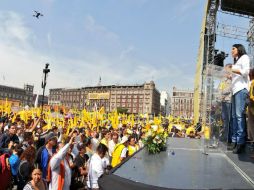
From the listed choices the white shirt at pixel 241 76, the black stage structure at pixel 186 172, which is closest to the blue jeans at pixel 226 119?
the black stage structure at pixel 186 172

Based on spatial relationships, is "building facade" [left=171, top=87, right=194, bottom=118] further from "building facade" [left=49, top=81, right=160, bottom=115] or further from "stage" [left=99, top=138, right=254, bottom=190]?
"stage" [left=99, top=138, right=254, bottom=190]

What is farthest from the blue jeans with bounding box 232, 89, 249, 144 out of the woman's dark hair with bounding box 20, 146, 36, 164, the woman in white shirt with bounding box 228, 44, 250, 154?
the woman's dark hair with bounding box 20, 146, 36, 164

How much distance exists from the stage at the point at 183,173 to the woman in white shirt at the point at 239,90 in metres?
0.61

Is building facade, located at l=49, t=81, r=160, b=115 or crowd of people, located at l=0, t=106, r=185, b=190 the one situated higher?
building facade, located at l=49, t=81, r=160, b=115

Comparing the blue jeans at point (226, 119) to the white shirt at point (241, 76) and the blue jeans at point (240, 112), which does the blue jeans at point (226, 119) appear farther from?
the white shirt at point (241, 76)

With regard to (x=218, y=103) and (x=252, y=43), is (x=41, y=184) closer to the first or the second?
(x=218, y=103)

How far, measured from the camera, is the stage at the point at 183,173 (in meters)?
1.99

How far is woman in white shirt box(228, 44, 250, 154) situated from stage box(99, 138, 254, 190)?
24.1 inches

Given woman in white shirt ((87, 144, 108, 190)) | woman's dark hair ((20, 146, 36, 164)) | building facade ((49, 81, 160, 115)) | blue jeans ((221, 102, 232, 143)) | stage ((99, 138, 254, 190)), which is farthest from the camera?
building facade ((49, 81, 160, 115))

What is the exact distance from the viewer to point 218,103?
5.11 metres

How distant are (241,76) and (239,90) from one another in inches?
6.4

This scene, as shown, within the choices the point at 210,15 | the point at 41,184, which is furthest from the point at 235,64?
the point at 210,15

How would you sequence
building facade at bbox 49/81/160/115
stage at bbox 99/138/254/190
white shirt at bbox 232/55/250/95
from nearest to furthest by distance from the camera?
stage at bbox 99/138/254/190, white shirt at bbox 232/55/250/95, building facade at bbox 49/81/160/115

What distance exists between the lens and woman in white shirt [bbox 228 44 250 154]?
4.15 metres
